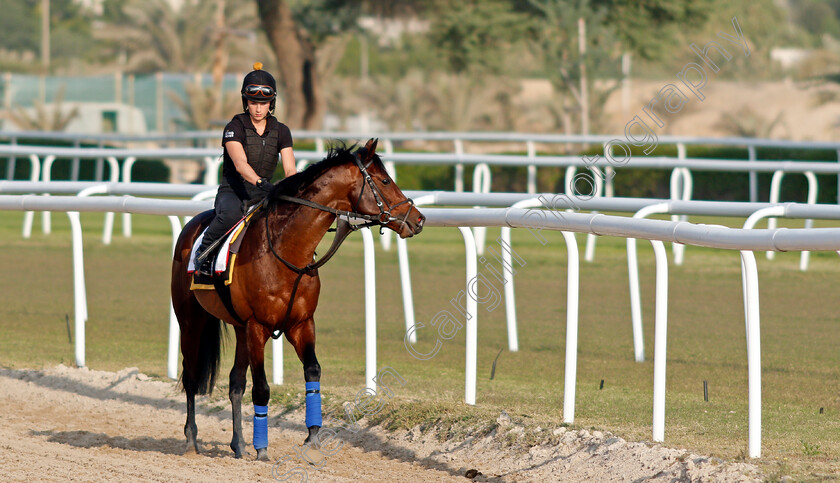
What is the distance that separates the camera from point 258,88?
5.55 meters

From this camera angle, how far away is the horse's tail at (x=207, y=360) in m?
6.00

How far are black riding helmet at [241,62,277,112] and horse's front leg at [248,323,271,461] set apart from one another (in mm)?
1092

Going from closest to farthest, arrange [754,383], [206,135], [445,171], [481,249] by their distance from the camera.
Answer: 1. [754,383]
2. [481,249]
3. [206,135]
4. [445,171]

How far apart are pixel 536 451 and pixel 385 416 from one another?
1.10 m

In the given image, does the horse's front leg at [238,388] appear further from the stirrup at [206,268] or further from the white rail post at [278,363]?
the white rail post at [278,363]

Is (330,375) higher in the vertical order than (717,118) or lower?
lower

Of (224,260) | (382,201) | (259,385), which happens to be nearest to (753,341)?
(382,201)

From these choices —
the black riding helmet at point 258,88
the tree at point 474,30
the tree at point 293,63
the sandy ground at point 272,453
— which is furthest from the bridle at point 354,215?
the tree at point 474,30

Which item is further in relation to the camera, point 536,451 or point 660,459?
point 536,451

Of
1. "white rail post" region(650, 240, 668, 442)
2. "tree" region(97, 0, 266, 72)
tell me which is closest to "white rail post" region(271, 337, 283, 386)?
"white rail post" region(650, 240, 668, 442)

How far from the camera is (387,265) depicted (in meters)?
12.5

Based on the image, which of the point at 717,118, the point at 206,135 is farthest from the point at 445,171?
the point at 717,118

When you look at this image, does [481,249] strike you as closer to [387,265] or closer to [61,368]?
Result: [387,265]

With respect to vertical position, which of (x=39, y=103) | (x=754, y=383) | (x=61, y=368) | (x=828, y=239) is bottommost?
(x=61, y=368)
